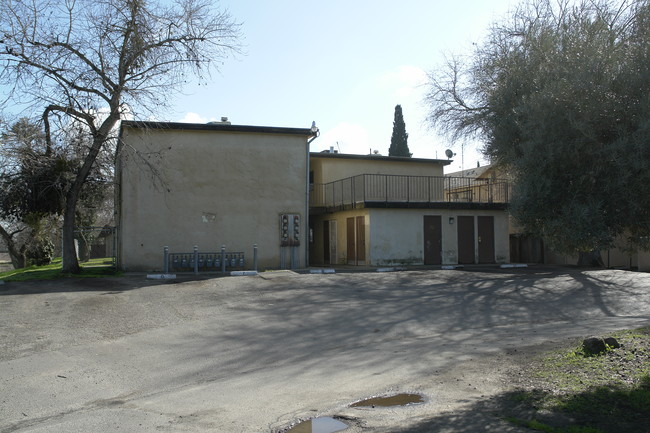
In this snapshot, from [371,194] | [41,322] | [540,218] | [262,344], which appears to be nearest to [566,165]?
[540,218]

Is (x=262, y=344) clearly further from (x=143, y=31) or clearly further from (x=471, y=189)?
(x=471, y=189)

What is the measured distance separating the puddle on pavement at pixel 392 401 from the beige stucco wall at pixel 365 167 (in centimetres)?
2121

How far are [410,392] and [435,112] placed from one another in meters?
21.9

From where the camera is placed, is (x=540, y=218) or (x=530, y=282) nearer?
(x=540, y=218)

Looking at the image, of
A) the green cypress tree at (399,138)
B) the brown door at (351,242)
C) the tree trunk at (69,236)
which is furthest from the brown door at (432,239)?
the green cypress tree at (399,138)

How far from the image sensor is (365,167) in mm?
27859

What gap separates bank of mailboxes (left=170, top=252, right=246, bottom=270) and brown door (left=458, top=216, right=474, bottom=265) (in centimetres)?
1048

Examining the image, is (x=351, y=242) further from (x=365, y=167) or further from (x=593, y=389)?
(x=593, y=389)

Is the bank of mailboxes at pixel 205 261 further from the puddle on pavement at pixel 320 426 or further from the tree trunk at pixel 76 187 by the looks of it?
the puddle on pavement at pixel 320 426

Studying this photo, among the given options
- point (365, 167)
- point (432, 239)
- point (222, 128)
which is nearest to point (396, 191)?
point (365, 167)

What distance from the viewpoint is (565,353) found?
25.6 ft

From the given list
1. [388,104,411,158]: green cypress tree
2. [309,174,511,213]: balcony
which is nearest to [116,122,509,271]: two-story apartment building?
[309,174,511,213]: balcony

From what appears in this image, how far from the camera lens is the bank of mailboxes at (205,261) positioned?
20.8 m

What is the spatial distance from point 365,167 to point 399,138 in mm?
23842
